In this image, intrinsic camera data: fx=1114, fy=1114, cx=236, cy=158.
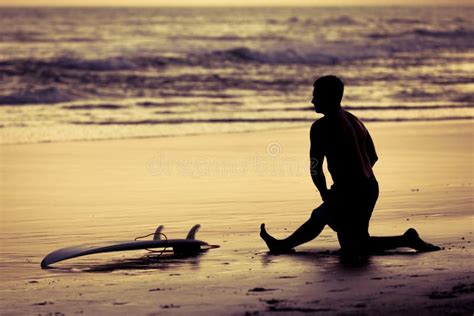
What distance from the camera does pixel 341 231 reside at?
803 cm

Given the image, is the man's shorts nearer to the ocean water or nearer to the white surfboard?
the white surfboard

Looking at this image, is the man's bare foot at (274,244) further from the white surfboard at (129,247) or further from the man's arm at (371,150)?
the man's arm at (371,150)

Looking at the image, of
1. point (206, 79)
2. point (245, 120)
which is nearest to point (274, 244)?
point (245, 120)

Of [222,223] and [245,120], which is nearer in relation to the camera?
[222,223]

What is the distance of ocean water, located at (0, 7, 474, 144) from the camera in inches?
878

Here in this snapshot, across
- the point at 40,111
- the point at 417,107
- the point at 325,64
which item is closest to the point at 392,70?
the point at 325,64

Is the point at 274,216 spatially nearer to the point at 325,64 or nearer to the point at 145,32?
the point at 325,64

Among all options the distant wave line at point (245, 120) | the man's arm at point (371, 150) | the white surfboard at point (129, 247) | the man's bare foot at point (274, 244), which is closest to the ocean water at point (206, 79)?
the distant wave line at point (245, 120)

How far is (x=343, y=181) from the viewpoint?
8148mm

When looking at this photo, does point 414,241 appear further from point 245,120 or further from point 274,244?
point 245,120

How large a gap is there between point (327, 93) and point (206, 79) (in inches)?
1099

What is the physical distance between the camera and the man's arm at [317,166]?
7.97 metres

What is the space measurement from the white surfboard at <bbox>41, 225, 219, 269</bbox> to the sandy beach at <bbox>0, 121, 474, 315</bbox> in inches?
3.7

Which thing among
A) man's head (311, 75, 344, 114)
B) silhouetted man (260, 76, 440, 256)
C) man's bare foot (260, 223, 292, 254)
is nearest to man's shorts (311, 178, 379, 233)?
silhouetted man (260, 76, 440, 256)
